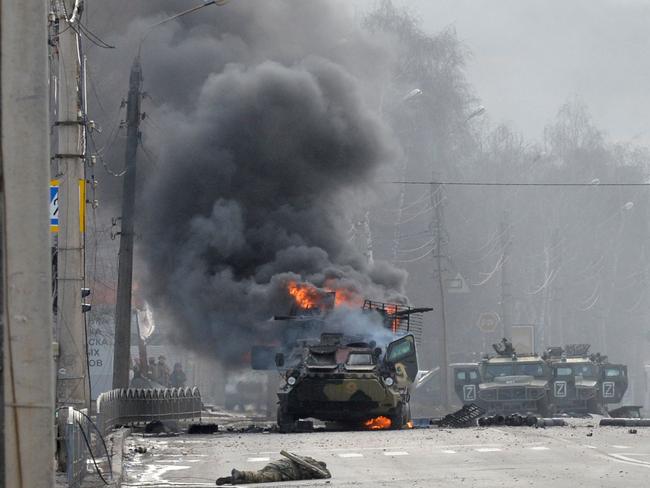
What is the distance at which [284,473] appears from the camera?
13.2 meters

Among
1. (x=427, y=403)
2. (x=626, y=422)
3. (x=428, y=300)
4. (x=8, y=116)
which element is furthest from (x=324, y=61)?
(x=428, y=300)

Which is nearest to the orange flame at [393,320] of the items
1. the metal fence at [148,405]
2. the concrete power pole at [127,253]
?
the metal fence at [148,405]

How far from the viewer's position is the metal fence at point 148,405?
74.4 feet

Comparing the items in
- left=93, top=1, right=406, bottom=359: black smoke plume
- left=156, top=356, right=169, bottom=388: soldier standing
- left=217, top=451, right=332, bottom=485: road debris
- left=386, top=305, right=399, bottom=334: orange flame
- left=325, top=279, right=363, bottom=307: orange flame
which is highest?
left=93, top=1, right=406, bottom=359: black smoke plume

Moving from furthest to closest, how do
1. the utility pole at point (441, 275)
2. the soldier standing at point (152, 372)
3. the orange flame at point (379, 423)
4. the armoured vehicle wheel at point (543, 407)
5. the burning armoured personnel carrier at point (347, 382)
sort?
the utility pole at point (441, 275) → the soldier standing at point (152, 372) → the armoured vehicle wheel at point (543, 407) → the orange flame at point (379, 423) → the burning armoured personnel carrier at point (347, 382)

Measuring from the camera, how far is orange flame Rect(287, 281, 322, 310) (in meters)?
27.7

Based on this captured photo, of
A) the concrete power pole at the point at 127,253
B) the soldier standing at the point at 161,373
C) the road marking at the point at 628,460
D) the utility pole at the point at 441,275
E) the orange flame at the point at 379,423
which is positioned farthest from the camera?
the utility pole at the point at 441,275

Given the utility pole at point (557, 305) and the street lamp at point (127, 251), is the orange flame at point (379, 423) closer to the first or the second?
the street lamp at point (127, 251)

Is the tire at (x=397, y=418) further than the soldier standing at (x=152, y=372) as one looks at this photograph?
No

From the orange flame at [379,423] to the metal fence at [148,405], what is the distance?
14.7 feet

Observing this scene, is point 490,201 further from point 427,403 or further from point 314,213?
point 314,213

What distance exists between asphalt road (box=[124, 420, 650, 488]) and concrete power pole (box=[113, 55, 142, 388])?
6.69m

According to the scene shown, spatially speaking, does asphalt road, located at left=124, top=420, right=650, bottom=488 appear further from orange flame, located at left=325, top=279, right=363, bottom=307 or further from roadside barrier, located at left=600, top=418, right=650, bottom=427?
orange flame, located at left=325, top=279, right=363, bottom=307

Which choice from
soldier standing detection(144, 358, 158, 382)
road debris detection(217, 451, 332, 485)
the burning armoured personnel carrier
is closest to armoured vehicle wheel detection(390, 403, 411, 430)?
the burning armoured personnel carrier
